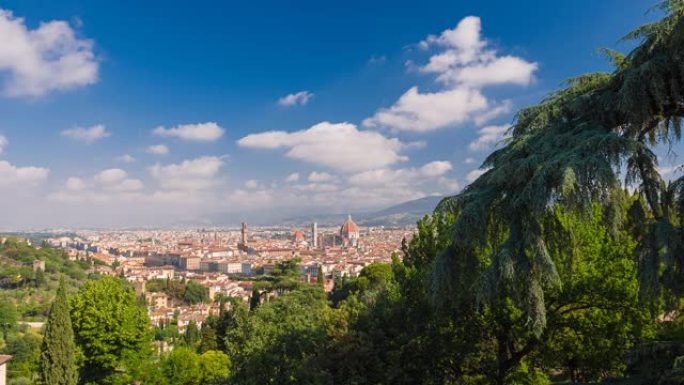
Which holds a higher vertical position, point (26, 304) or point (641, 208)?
point (641, 208)

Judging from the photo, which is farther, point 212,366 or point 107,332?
point 212,366

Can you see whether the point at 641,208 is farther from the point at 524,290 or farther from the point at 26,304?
the point at 26,304

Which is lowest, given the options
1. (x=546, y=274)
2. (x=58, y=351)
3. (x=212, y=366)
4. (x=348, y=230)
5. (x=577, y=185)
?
(x=212, y=366)

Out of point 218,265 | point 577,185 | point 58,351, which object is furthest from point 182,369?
point 218,265

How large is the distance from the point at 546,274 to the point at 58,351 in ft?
54.6

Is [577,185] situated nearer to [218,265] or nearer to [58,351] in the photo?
[58,351]

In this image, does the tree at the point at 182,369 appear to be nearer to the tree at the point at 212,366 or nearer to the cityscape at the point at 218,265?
the tree at the point at 212,366

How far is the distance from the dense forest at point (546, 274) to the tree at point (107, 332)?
18.6 feet

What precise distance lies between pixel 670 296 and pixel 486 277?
2.11 metres

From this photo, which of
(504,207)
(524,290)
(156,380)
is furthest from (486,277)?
(156,380)

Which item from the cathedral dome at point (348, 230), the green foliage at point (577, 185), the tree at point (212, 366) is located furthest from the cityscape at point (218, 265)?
the green foliage at point (577, 185)

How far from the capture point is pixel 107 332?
17641mm

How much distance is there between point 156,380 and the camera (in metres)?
19.0

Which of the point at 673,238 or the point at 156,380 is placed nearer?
the point at 673,238
